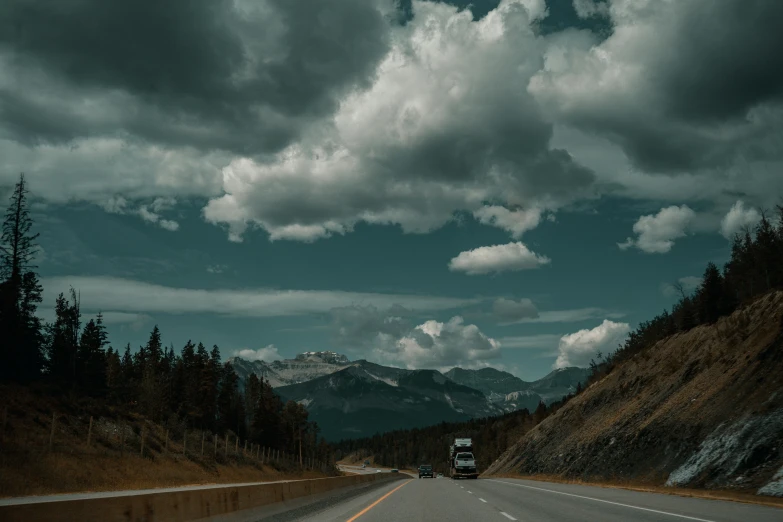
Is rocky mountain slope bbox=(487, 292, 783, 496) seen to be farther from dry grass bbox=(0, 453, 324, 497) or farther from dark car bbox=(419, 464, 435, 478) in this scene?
dry grass bbox=(0, 453, 324, 497)

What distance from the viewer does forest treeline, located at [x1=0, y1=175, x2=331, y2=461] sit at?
58125 millimetres

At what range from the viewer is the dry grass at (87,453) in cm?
2973

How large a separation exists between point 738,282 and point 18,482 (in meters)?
101

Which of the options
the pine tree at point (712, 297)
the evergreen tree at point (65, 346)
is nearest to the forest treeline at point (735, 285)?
the pine tree at point (712, 297)

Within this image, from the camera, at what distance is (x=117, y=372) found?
117 metres

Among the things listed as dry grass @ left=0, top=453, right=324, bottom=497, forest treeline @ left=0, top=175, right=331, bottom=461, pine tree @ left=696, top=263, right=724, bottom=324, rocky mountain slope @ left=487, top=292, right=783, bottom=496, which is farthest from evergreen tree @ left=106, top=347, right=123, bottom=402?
pine tree @ left=696, top=263, right=724, bottom=324

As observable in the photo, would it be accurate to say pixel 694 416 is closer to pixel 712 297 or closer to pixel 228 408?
pixel 712 297

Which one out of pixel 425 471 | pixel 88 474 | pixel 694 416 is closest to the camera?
pixel 88 474

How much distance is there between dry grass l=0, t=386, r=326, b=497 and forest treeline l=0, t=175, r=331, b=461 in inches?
172

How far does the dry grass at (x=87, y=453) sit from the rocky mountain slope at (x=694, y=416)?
30331 mm

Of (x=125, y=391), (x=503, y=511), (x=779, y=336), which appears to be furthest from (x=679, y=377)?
(x=125, y=391)

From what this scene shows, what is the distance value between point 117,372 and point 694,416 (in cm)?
10425

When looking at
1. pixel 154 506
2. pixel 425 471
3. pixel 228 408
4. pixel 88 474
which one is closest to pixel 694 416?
pixel 88 474

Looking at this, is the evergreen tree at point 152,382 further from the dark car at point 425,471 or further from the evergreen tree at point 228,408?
the dark car at point 425,471
